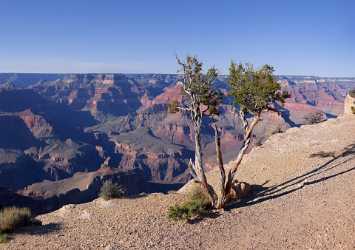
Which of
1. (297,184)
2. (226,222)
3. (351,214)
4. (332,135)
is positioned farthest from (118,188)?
(332,135)

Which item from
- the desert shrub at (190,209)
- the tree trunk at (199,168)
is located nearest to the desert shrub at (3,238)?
the desert shrub at (190,209)

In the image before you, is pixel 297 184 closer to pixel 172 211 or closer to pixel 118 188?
pixel 172 211

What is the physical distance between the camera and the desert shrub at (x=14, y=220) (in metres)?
20.3

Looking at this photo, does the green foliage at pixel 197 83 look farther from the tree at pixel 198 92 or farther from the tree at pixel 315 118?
the tree at pixel 315 118

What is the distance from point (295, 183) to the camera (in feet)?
86.8

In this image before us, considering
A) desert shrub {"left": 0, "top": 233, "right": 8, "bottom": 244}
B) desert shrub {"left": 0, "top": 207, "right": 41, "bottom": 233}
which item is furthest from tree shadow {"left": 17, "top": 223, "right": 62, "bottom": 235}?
desert shrub {"left": 0, "top": 233, "right": 8, "bottom": 244}

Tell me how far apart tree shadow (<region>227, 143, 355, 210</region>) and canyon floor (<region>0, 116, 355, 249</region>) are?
55 millimetres

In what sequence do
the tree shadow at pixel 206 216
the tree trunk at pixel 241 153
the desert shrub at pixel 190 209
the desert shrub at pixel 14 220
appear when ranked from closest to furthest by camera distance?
the desert shrub at pixel 14 220 < the tree shadow at pixel 206 216 < the desert shrub at pixel 190 209 < the tree trunk at pixel 241 153

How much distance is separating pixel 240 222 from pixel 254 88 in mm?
6810

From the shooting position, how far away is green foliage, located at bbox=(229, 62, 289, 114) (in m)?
23.4

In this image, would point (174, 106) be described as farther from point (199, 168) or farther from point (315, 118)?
point (315, 118)

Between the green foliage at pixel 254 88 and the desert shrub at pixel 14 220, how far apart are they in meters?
11.6

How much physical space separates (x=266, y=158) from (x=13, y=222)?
66.2 ft

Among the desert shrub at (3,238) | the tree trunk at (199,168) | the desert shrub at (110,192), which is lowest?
the desert shrub at (3,238)
